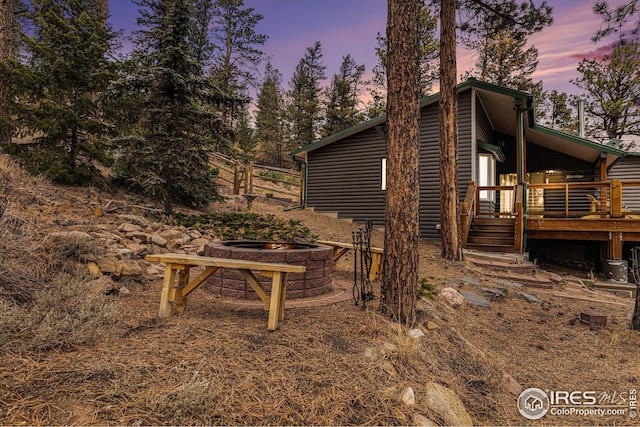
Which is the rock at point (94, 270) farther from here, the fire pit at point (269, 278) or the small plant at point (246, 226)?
the small plant at point (246, 226)

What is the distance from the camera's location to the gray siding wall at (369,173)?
11234 mm

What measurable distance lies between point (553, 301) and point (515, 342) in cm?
289

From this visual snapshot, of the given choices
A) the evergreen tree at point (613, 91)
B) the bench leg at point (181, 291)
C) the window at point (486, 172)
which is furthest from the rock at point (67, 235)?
the evergreen tree at point (613, 91)

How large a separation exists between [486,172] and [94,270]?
494 inches

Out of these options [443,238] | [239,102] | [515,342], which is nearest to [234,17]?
[239,102]

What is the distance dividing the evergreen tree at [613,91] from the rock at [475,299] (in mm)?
21954

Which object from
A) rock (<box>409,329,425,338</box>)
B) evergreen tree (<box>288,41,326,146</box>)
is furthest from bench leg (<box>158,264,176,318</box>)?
evergreen tree (<box>288,41,326,146</box>)

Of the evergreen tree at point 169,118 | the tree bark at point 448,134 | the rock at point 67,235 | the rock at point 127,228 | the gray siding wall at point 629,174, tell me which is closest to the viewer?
the rock at point 67,235

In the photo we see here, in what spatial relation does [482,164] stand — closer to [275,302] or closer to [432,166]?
[432,166]

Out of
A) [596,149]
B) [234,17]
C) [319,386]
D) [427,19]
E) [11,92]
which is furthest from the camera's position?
[234,17]

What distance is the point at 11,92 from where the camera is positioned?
8.27 m

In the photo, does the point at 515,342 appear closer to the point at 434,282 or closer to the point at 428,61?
the point at 434,282

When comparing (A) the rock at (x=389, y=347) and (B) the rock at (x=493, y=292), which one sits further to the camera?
(B) the rock at (x=493, y=292)

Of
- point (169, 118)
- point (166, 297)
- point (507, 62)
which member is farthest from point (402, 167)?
point (507, 62)
